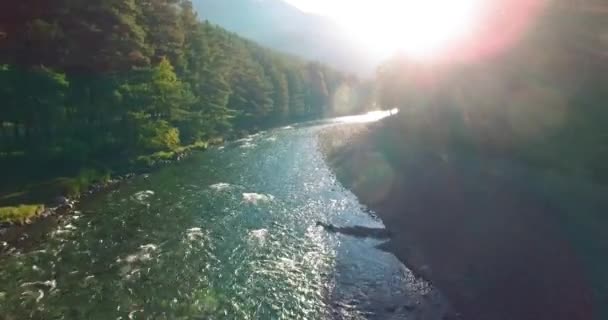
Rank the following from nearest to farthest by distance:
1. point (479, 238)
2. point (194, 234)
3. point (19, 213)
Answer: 1. point (479, 238)
2. point (194, 234)
3. point (19, 213)

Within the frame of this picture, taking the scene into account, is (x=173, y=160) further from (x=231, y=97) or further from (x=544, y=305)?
(x=544, y=305)

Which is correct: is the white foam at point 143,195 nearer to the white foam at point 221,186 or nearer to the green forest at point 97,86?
the white foam at point 221,186

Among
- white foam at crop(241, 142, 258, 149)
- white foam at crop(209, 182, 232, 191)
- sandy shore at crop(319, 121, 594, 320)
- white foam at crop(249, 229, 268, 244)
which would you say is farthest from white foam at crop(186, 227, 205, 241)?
white foam at crop(241, 142, 258, 149)

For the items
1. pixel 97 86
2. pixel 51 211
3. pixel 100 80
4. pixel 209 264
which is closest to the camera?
pixel 209 264

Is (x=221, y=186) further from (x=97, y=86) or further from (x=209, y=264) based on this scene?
(x=209, y=264)

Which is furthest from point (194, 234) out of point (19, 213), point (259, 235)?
point (19, 213)

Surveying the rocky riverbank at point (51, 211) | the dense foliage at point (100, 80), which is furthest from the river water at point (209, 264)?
the dense foliage at point (100, 80)

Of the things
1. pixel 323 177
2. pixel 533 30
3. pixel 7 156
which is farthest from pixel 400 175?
pixel 7 156
